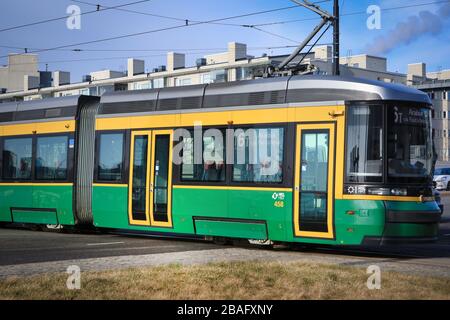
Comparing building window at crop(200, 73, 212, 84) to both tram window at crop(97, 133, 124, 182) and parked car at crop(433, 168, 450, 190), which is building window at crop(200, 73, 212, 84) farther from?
tram window at crop(97, 133, 124, 182)

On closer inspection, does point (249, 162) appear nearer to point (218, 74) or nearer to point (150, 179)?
point (150, 179)

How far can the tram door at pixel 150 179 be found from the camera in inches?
620

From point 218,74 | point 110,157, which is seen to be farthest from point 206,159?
point 218,74

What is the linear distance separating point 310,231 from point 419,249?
12.8ft

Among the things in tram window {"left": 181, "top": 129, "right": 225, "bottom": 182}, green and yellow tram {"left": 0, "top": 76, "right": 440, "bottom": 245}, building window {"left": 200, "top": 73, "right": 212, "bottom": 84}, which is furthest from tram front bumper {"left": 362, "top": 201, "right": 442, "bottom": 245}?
building window {"left": 200, "top": 73, "right": 212, "bottom": 84}

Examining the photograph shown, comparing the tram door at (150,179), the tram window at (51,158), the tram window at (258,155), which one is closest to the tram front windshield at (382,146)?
the tram window at (258,155)

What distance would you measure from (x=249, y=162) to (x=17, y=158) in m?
8.32

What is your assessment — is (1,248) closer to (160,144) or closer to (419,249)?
(160,144)

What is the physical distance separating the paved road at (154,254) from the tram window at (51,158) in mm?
1778

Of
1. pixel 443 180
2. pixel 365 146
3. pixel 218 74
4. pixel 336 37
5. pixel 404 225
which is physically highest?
pixel 218 74

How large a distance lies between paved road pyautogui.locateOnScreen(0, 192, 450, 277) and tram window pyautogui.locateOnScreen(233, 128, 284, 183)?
150 centimetres

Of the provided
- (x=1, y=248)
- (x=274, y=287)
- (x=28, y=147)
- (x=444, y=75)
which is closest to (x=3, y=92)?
(x=444, y=75)

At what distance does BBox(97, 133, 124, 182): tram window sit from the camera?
55.4 ft

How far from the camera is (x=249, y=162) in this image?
14312 millimetres
